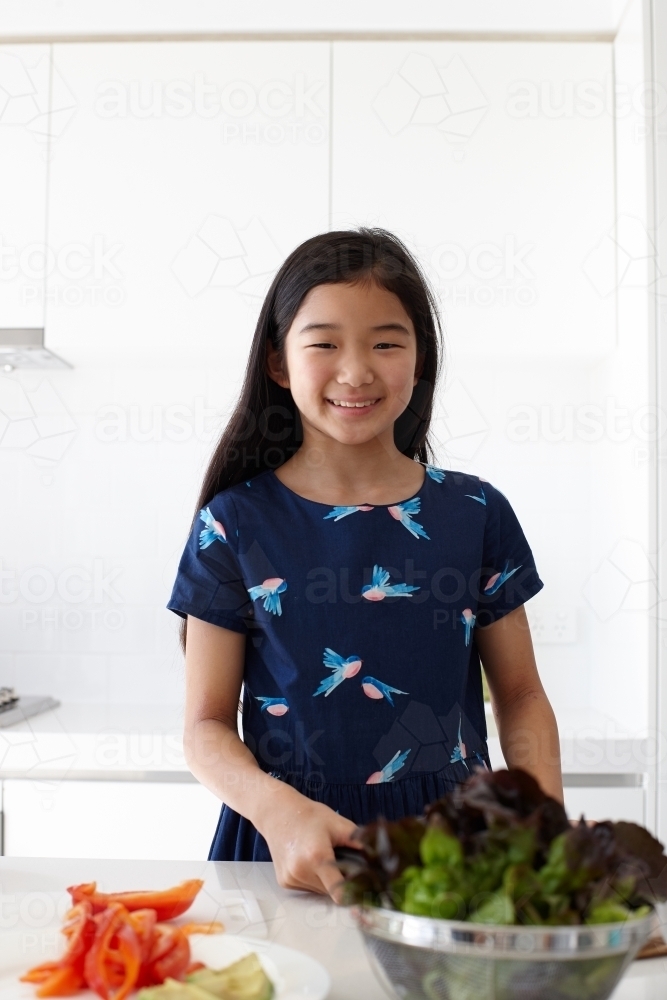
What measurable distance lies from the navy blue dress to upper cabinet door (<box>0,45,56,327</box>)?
1.07 m

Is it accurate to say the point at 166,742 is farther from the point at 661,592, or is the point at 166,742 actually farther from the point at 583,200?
the point at 583,200

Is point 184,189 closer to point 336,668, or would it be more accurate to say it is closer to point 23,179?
point 23,179

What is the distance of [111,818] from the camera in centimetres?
167

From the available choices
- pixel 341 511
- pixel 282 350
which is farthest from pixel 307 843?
pixel 282 350

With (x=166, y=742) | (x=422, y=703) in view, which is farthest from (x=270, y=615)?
(x=166, y=742)

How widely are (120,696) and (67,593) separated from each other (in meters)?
0.25

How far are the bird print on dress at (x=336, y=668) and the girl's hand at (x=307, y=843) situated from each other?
8.2 inches

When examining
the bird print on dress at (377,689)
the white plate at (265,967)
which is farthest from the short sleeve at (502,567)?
the white plate at (265,967)

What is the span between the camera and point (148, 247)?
1.86m

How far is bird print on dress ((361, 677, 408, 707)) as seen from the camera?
92cm

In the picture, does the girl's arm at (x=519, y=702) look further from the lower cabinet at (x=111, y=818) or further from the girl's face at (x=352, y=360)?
the lower cabinet at (x=111, y=818)

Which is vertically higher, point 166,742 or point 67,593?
point 67,593

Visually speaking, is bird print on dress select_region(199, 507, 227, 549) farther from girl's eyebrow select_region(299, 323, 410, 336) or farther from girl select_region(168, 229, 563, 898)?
girl's eyebrow select_region(299, 323, 410, 336)

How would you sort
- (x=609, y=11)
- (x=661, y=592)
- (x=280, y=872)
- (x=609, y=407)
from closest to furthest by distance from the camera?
1. (x=280, y=872)
2. (x=661, y=592)
3. (x=609, y=11)
4. (x=609, y=407)
